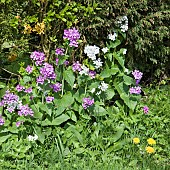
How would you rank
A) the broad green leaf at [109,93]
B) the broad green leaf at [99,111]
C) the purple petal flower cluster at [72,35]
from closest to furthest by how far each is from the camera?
1. the purple petal flower cluster at [72,35]
2. the broad green leaf at [99,111]
3. the broad green leaf at [109,93]

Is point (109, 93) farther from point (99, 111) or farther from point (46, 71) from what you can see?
point (46, 71)

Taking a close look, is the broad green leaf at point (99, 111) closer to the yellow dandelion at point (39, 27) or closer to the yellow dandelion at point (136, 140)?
the yellow dandelion at point (136, 140)

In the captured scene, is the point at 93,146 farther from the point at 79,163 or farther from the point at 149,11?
the point at 149,11

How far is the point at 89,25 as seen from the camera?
404 centimetres

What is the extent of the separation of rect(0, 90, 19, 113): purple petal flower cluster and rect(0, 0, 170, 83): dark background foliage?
63 cm

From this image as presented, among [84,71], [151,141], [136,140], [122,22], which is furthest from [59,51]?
[151,141]

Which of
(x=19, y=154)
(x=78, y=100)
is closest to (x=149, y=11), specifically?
(x=78, y=100)

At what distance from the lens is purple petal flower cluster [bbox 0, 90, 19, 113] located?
328 centimetres

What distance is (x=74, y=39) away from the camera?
138 inches

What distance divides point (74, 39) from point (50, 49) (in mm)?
565

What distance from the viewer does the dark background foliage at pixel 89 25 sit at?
3727mm

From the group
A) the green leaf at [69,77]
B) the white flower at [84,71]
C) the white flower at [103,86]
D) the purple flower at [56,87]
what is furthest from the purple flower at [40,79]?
the white flower at [103,86]

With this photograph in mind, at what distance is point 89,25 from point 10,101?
1.22 meters

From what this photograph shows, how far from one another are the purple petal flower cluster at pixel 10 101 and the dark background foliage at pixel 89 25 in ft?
2.07
